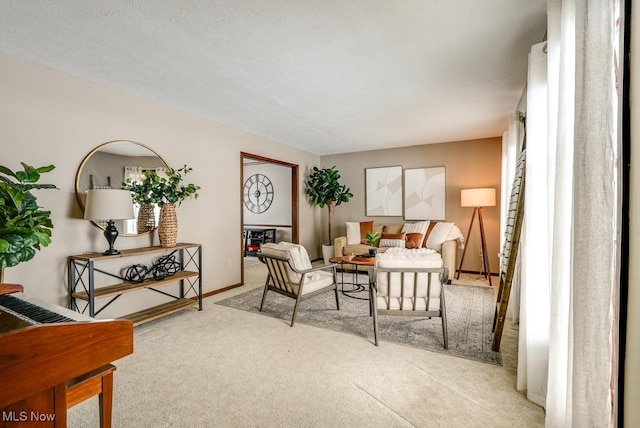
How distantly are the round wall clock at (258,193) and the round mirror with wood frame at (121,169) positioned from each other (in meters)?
4.74

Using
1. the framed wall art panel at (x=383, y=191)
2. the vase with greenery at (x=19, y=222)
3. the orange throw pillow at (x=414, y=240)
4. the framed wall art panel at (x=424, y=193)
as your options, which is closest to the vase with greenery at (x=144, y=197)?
the vase with greenery at (x=19, y=222)

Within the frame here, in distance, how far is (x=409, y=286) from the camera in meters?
2.60

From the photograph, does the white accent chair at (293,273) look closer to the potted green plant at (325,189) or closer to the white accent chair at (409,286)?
the white accent chair at (409,286)

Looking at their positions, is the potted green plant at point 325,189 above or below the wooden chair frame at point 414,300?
above

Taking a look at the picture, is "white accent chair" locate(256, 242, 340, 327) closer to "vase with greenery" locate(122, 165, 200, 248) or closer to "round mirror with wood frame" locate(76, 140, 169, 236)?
"vase with greenery" locate(122, 165, 200, 248)

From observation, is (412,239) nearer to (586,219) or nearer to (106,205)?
(586,219)

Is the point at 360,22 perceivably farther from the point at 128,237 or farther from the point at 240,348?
the point at 128,237

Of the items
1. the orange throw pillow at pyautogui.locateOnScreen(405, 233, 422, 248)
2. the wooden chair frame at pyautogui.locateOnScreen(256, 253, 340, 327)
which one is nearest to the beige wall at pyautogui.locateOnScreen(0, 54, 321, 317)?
the wooden chair frame at pyautogui.locateOnScreen(256, 253, 340, 327)

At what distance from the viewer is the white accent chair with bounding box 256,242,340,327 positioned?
10.1 feet

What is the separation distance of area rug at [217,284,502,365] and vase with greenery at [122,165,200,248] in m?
1.11

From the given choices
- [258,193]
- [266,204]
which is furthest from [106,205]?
[258,193]

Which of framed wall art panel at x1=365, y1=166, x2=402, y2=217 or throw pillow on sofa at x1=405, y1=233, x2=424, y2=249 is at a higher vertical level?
framed wall art panel at x1=365, y1=166, x2=402, y2=217

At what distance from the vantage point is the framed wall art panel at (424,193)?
19.5 feet

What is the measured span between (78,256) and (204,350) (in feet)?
4.81
